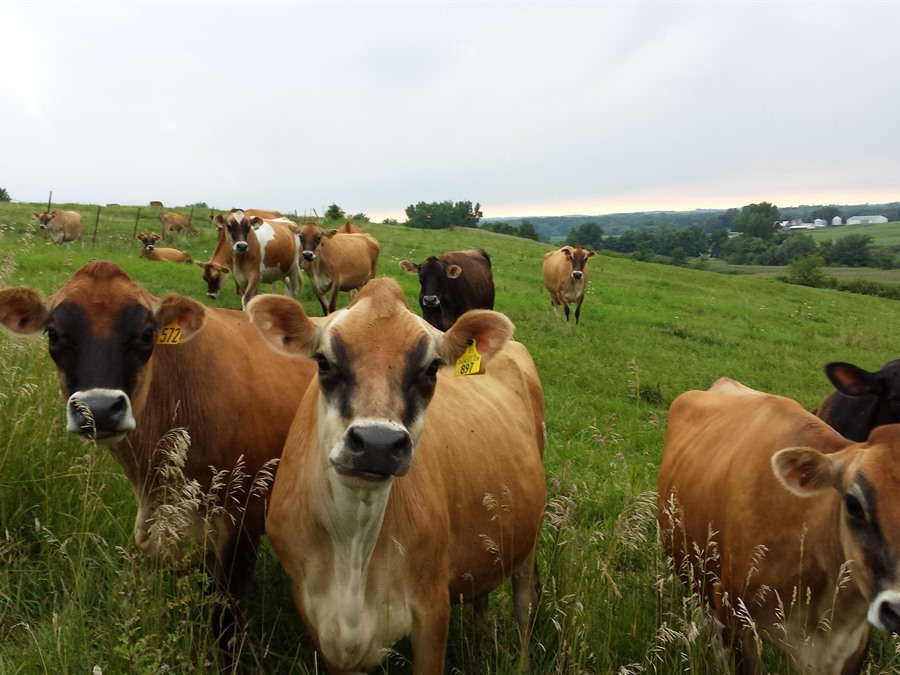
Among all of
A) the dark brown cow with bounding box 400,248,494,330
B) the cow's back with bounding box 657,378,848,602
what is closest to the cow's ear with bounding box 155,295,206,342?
the cow's back with bounding box 657,378,848,602

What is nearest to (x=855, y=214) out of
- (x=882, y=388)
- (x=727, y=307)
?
(x=727, y=307)

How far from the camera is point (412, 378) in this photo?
256cm

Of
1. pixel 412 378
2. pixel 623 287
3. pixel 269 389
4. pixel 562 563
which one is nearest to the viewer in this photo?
pixel 412 378

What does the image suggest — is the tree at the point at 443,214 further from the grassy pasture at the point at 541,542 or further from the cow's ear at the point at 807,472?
the cow's ear at the point at 807,472

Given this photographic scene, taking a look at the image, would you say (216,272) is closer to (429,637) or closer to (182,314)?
(182,314)

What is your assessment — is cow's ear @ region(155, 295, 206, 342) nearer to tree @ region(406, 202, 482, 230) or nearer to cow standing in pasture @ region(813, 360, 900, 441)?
cow standing in pasture @ region(813, 360, 900, 441)

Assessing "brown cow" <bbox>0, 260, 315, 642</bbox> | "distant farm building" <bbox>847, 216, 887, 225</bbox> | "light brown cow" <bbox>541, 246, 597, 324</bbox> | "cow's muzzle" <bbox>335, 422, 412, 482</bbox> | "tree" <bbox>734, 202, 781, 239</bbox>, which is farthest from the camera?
"distant farm building" <bbox>847, 216, 887, 225</bbox>

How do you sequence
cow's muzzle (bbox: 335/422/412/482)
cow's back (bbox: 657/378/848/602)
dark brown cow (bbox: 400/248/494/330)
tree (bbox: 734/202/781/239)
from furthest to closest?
tree (bbox: 734/202/781/239) → dark brown cow (bbox: 400/248/494/330) → cow's back (bbox: 657/378/848/602) → cow's muzzle (bbox: 335/422/412/482)

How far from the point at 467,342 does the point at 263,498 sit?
1.57 m

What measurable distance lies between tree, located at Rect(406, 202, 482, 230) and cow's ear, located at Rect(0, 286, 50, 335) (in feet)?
262

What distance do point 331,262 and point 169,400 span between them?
12389 mm

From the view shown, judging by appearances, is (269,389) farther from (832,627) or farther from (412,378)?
(832,627)

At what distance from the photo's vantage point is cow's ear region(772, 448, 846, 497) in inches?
114

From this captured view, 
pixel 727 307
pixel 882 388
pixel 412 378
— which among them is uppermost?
pixel 412 378
